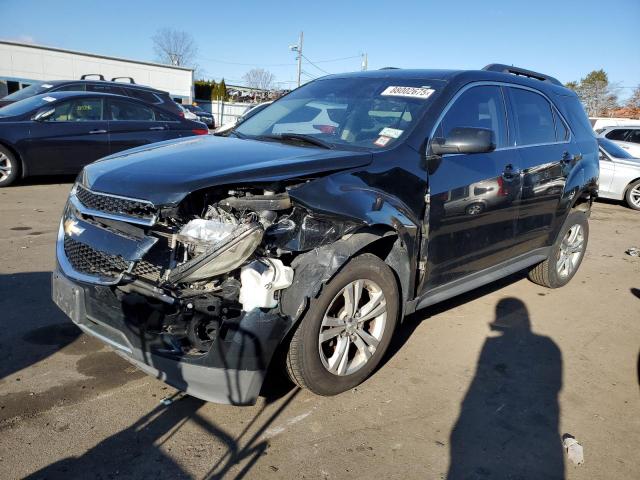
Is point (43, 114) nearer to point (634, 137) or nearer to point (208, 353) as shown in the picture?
point (208, 353)

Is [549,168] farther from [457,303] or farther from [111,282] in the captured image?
[111,282]

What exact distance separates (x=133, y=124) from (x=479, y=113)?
22.5ft

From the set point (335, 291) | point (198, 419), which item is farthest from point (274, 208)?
point (198, 419)

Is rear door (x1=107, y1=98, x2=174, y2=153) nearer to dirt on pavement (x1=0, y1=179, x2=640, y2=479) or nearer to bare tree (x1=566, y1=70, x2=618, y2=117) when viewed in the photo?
dirt on pavement (x1=0, y1=179, x2=640, y2=479)

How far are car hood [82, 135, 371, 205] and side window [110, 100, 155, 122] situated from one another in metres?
6.14

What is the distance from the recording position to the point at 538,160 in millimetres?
4199

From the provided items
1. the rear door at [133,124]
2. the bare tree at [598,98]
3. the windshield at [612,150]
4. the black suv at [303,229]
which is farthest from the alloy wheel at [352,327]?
the bare tree at [598,98]

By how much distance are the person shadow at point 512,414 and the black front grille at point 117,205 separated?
1.99 metres

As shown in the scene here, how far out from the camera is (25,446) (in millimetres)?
2449

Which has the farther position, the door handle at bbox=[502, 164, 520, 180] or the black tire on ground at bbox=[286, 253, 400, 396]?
the door handle at bbox=[502, 164, 520, 180]

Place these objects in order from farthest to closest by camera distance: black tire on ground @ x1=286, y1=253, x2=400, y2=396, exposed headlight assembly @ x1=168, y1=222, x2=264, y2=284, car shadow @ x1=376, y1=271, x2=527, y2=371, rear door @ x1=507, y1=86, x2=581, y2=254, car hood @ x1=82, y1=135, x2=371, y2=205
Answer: rear door @ x1=507, y1=86, x2=581, y2=254 → car shadow @ x1=376, y1=271, x2=527, y2=371 → black tire on ground @ x1=286, y1=253, x2=400, y2=396 → car hood @ x1=82, y1=135, x2=371, y2=205 → exposed headlight assembly @ x1=168, y1=222, x2=264, y2=284

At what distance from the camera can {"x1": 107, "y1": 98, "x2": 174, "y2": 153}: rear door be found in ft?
28.7

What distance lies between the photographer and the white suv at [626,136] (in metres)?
12.8

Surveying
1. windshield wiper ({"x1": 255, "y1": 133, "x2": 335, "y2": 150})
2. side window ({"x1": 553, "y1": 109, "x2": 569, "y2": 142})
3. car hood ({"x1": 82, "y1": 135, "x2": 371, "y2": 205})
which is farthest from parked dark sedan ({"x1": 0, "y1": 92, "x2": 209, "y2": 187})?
side window ({"x1": 553, "y1": 109, "x2": 569, "y2": 142})
